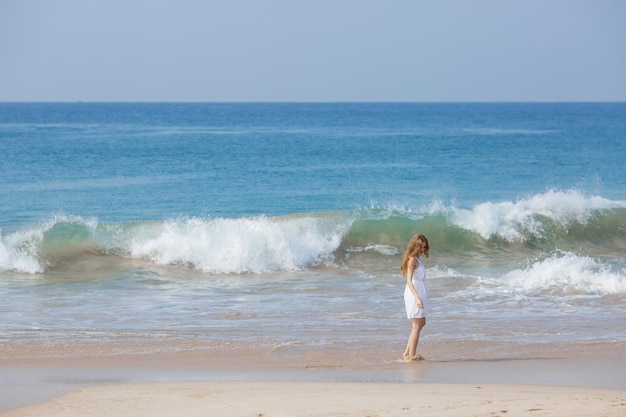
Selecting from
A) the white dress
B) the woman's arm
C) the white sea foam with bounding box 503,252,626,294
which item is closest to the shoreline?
the white dress

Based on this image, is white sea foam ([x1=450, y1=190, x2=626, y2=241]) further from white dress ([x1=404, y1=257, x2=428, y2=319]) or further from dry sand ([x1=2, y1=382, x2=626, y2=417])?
dry sand ([x1=2, y1=382, x2=626, y2=417])

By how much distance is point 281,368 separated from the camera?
868 centimetres

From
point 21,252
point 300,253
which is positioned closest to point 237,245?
point 300,253

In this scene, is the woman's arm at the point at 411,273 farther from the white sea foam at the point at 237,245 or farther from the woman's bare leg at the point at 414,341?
the white sea foam at the point at 237,245

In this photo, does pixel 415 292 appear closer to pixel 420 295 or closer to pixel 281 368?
pixel 420 295

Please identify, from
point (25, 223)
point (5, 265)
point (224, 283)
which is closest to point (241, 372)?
point (224, 283)

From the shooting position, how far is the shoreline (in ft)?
25.7

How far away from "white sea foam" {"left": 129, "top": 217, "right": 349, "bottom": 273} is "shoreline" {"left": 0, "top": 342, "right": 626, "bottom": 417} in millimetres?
6464

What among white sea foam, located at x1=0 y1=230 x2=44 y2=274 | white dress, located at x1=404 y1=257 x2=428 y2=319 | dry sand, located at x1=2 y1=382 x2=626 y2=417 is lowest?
white sea foam, located at x1=0 y1=230 x2=44 y2=274

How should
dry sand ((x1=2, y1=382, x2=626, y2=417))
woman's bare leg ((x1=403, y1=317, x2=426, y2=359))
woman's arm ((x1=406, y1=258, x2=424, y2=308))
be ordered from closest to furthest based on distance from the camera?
dry sand ((x1=2, y1=382, x2=626, y2=417)), woman's bare leg ((x1=403, y1=317, x2=426, y2=359)), woman's arm ((x1=406, y1=258, x2=424, y2=308))

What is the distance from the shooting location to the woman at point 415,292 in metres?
8.98

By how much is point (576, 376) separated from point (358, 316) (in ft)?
12.5

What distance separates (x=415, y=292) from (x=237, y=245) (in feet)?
26.0

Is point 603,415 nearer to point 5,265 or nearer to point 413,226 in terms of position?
point 5,265
